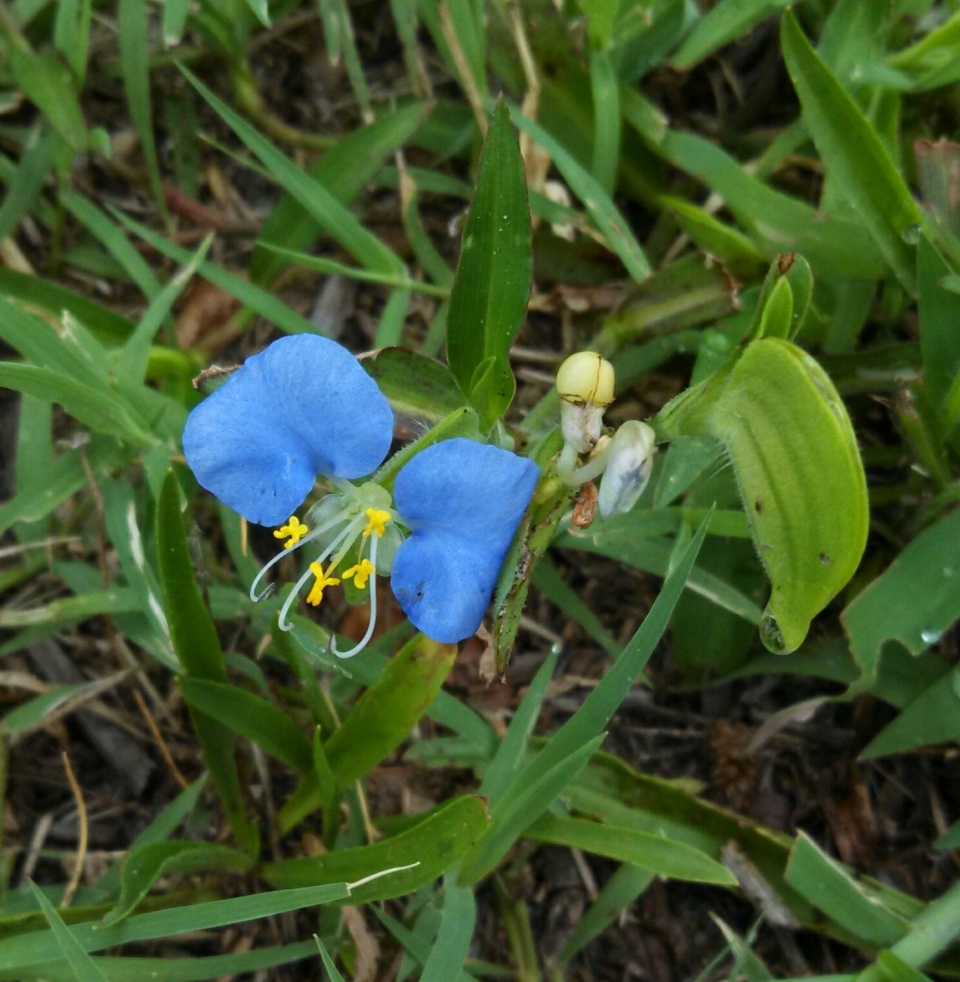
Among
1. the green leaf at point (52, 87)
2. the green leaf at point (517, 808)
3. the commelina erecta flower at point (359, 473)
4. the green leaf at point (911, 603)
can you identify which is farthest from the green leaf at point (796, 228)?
the green leaf at point (52, 87)

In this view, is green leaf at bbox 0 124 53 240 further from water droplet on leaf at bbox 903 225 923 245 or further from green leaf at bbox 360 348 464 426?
water droplet on leaf at bbox 903 225 923 245

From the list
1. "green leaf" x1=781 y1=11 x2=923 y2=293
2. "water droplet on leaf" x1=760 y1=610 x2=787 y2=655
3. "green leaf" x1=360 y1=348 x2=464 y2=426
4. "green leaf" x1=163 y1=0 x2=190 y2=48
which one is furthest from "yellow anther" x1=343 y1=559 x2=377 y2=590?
"green leaf" x1=163 y1=0 x2=190 y2=48

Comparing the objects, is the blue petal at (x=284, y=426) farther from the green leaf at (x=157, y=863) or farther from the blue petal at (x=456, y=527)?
the green leaf at (x=157, y=863)

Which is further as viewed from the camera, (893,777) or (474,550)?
(893,777)

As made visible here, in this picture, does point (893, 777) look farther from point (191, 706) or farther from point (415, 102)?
point (415, 102)

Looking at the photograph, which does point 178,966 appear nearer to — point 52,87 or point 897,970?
point 897,970

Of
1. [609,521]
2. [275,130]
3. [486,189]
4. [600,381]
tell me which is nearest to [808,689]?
[609,521]
